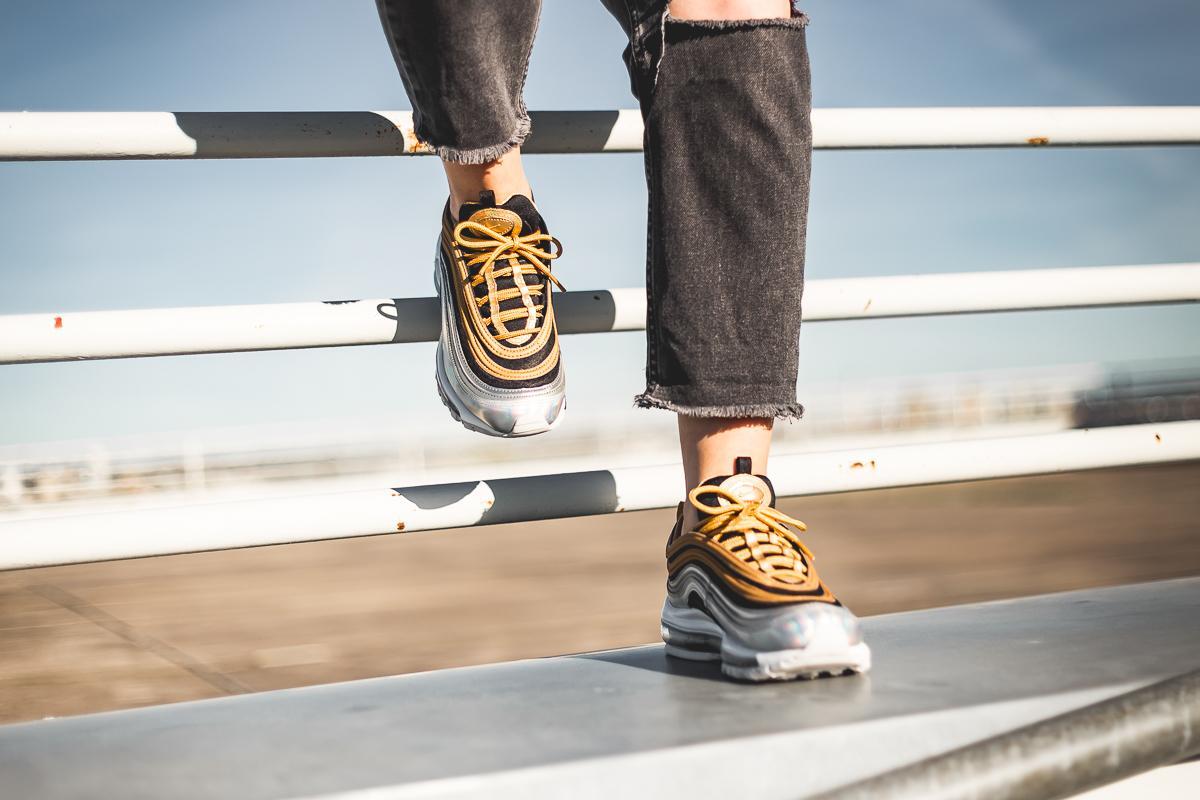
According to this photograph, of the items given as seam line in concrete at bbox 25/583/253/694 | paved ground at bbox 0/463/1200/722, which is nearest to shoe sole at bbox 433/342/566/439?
seam line in concrete at bbox 25/583/253/694

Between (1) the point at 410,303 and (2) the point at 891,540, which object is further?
(2) the point at 891,540

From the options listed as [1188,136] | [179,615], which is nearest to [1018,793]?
[1188,136]

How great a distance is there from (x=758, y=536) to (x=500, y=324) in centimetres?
30

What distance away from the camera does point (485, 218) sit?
90 centimetres

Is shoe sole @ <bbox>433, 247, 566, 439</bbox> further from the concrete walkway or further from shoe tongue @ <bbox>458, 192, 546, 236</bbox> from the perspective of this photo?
the concrete walkway

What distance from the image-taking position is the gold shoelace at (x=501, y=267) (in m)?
0.88

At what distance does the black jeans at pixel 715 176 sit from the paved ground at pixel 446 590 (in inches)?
54.0

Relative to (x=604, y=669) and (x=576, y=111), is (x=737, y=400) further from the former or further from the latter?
(x=576, y=111)

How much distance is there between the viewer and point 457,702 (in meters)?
0.67

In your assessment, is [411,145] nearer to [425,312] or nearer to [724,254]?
[425,312]

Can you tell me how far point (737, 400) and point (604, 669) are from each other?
0.24 meters

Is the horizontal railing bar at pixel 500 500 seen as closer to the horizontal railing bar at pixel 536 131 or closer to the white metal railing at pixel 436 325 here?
the white metal railing at pixel 436 325

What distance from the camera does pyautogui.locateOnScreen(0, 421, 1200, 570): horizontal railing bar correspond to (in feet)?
2.75

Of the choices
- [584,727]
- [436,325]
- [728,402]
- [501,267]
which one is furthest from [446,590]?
[584,727]
